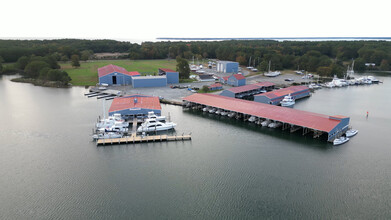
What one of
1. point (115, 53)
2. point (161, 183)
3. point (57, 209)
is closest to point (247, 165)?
point (161, 183)

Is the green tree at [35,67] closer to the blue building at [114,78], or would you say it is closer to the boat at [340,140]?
the blue building at [114,78]

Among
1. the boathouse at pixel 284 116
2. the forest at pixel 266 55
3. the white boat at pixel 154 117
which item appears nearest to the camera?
the boathouse at pixel 284 116

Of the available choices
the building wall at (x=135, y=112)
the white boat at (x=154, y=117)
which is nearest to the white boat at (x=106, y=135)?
the building wall at (x=135, y=112)

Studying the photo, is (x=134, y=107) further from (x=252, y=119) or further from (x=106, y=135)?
(x=252, y=119)

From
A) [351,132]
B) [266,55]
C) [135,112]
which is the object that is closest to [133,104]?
[135,112]

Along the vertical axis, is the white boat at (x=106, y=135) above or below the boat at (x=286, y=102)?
below

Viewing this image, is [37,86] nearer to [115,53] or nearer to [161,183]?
[161,183]

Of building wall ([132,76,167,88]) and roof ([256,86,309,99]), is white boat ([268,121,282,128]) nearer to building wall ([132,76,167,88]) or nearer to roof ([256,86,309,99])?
roof ([256,86,309,99])

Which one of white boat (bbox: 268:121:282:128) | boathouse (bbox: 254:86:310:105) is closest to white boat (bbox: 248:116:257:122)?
white boat (bbox: 268:121:282:128)
